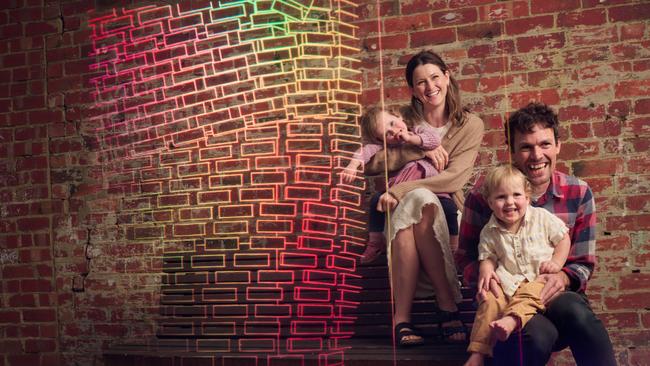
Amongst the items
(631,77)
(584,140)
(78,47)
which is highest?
(78,47)

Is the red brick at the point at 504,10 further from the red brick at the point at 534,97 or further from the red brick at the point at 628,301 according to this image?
the red brick at the point at 628,301

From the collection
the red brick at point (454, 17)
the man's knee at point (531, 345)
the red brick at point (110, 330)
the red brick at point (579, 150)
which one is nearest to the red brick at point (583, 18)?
the red brick at point (454, 17)

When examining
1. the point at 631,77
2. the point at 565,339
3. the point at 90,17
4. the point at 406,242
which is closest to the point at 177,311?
the point at 406,242

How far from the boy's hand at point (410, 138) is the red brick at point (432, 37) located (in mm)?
402

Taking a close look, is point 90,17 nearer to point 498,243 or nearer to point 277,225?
point 277,225

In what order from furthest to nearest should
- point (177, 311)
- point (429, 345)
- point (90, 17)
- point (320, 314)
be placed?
point (90, 17), point (177, 311), point (320, 314), point (429, 345)

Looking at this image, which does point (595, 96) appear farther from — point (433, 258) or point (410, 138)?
point (433, 258)

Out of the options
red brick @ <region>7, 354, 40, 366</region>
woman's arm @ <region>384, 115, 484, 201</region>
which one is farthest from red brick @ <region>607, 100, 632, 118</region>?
red brick @ <region>7, 354, 40, 366</region>

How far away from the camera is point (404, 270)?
2.98m

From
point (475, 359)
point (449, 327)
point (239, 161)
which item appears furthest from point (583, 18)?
point (239, 161)

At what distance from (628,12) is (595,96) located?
1.12 ft

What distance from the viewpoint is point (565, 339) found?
2521mm

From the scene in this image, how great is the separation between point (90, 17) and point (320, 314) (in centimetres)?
187

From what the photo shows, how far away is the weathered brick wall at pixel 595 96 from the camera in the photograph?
9.75 feet
